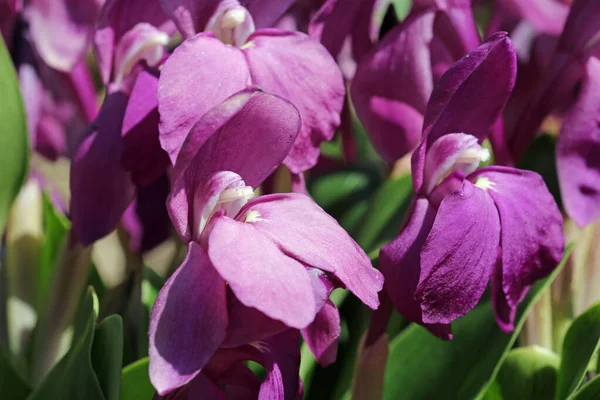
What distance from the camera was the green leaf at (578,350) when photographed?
1.95 feet

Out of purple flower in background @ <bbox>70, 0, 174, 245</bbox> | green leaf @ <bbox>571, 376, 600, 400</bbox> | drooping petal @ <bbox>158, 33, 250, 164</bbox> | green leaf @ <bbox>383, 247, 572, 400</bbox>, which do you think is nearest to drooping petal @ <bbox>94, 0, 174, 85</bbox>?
purple flower in background @ <bbox>70, 0, 174, 245</bbox>

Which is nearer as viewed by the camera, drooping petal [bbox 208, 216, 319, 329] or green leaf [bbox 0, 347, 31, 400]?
drooping petal [bbox 208, 216, 319, 329]

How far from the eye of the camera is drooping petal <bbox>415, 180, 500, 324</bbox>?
19.6 inches

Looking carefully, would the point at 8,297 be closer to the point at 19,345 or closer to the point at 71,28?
the point at 19,345

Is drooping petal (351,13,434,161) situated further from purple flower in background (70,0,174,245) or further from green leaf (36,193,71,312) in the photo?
green leaf (36,193,71,312)

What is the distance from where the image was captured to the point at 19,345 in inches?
31.2

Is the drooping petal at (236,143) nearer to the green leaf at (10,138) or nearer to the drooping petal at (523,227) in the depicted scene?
the drooping petal at (523,227)

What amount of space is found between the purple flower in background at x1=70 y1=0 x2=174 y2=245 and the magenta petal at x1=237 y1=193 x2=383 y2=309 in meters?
0.13

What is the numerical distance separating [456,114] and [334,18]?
0.17m

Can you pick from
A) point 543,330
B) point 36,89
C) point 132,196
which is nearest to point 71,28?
point 36,89

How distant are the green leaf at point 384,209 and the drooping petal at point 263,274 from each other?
359mm

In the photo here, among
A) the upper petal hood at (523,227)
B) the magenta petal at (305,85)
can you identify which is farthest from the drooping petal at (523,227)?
the magenta petal at (305,85)

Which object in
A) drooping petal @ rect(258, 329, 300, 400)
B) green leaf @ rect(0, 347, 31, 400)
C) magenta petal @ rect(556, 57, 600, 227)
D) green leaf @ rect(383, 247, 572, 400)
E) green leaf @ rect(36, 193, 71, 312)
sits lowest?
green leaf @ rect(36, 193, 71, 312)

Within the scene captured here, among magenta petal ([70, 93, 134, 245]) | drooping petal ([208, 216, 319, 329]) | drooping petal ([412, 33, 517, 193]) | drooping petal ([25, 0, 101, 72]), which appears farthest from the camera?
drooping petal ([25, 0, 101, 72])
